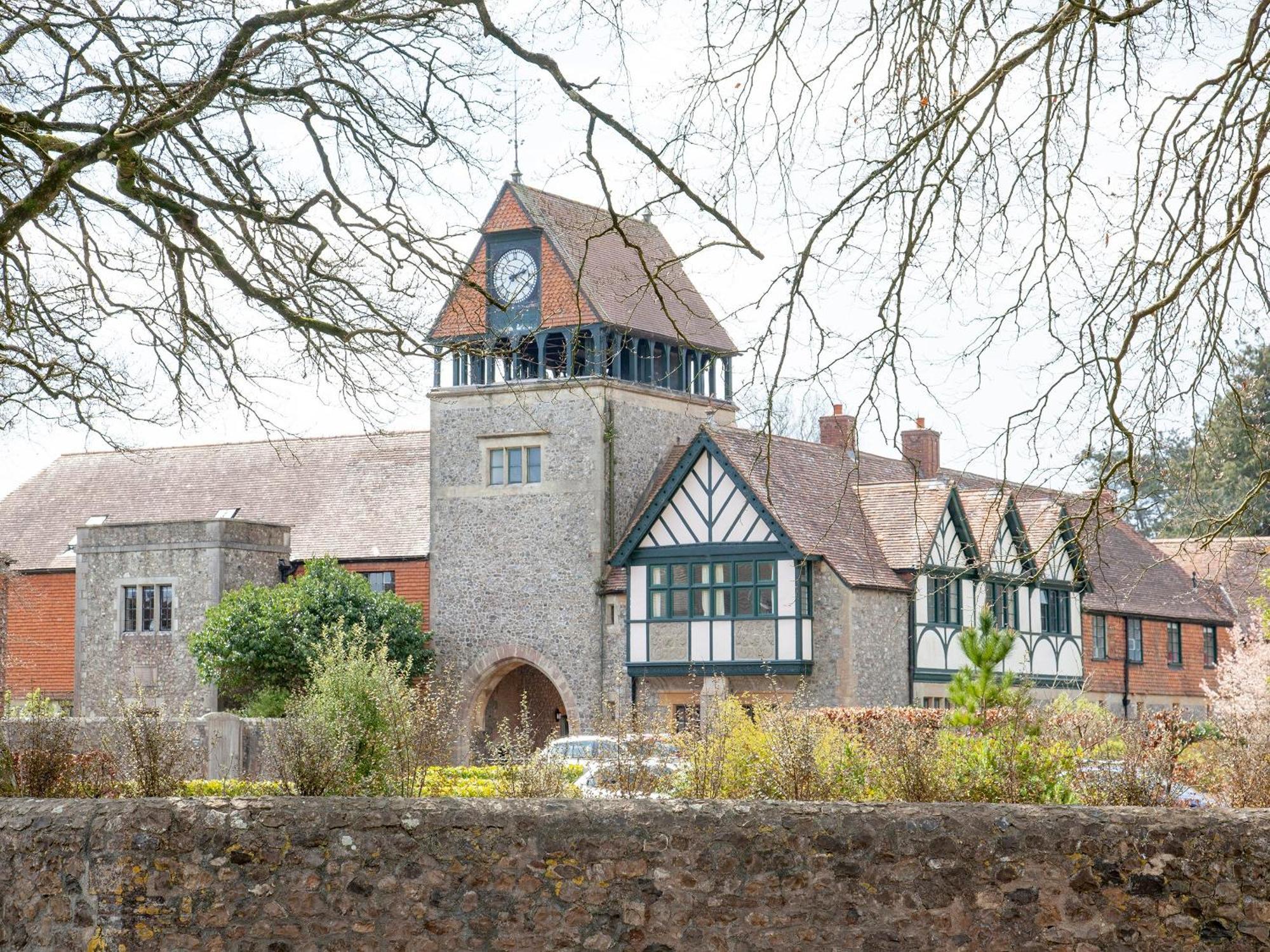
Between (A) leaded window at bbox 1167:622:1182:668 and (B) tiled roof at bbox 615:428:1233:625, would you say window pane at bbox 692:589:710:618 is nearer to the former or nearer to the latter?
(B) tiled roof at bbox 615:428:1233:625

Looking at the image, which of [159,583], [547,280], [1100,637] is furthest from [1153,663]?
[159,583]

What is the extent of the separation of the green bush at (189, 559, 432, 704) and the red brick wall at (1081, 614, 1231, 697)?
14133mm

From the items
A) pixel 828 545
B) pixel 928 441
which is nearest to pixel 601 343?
pixel 828 545

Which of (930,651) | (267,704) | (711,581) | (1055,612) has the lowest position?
(267,704)

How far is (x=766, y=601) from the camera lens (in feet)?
98.2

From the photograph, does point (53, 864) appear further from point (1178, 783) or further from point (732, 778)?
point (1178, 783)

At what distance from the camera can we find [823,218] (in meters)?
8.39

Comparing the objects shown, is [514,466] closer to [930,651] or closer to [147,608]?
[147,608]

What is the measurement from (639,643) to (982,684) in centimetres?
1745

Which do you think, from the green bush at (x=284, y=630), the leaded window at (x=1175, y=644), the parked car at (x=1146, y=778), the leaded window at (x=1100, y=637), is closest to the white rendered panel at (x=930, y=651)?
the leaded window at (x=1100, y=637)

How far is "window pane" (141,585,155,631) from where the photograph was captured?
34.5 meters

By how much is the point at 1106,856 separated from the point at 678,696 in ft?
72.3

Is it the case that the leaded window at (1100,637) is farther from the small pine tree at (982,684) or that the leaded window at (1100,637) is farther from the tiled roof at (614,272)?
the small pine tree at (982,684)

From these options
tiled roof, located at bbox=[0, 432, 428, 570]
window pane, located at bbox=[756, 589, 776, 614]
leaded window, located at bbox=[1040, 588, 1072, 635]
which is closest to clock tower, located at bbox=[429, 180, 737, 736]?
tiled roof, located at bbox=[0, 432, 428, 570]
